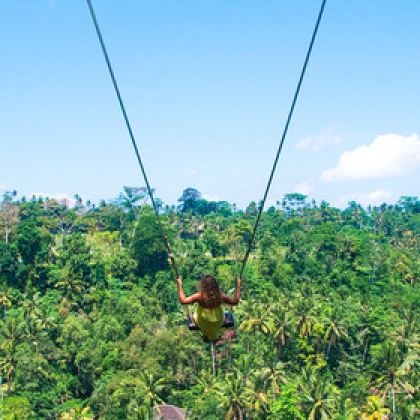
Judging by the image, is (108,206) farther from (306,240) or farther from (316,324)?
(316,324)

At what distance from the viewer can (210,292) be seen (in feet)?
21.9

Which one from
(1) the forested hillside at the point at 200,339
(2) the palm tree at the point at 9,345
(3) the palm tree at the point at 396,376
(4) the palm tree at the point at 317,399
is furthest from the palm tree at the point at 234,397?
(2) the palm tree at the point at 9,345

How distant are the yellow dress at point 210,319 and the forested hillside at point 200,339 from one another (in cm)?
1915

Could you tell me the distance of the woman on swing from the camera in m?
6.65

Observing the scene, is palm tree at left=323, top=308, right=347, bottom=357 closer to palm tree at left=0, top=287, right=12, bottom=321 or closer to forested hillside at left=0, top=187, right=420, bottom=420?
forested hillside at left=0, top=187, right=420, bottom=420

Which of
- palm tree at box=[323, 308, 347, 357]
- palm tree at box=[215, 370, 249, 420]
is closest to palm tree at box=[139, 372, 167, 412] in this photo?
palm tree at box=[215, 370, 249, 420]

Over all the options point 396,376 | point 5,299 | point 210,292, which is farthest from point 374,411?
point 5,299

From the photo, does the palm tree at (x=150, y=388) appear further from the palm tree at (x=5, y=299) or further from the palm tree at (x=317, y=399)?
the palm tree at (x=5, y=299)

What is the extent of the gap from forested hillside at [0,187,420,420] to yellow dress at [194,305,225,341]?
19.1 meters

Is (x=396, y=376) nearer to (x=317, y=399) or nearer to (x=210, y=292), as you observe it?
(x=317, y=399)

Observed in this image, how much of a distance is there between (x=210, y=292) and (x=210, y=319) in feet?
1.45

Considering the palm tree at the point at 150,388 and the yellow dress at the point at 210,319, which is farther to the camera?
the palm tree at the point at 150,388

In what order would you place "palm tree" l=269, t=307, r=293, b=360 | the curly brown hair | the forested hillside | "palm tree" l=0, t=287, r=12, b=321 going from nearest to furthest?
the curly brown hair → the forested hillside → "palm tree" l=269, t=307, r=293, b=360 → "palm tree" l=0, t=287, r=12, b=321

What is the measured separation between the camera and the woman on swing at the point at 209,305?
665cm
